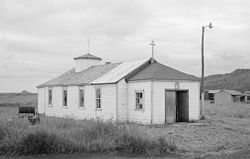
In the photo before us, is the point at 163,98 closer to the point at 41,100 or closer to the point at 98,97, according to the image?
the point at 98,97

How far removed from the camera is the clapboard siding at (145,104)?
24.3m

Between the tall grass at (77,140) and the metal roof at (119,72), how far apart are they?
1194cm


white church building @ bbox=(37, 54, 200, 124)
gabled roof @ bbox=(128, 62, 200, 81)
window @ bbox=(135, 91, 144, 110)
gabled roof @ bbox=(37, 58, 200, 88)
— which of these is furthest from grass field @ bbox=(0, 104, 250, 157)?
gabled roof @ bbox=(37, 58, 200, 88)

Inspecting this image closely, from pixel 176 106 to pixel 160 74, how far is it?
2.61 m

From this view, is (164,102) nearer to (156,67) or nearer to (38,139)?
(156,67)

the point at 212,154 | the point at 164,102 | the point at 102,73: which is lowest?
the point at 212,154

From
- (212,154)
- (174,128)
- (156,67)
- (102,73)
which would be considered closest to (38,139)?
(212,154)

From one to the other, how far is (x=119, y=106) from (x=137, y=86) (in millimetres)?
1781

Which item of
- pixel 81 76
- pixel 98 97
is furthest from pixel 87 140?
pixel 81 76

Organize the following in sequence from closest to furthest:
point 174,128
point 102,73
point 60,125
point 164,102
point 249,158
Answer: point 249,158
point 60,125
point 174,128
point 164,102
point 102,73

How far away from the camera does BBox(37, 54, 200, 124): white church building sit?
24.5 meters

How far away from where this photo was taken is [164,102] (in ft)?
80.7

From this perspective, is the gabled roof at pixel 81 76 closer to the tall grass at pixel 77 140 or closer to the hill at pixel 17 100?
the tall grass at pixel 77 140

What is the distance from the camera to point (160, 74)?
2494cm
